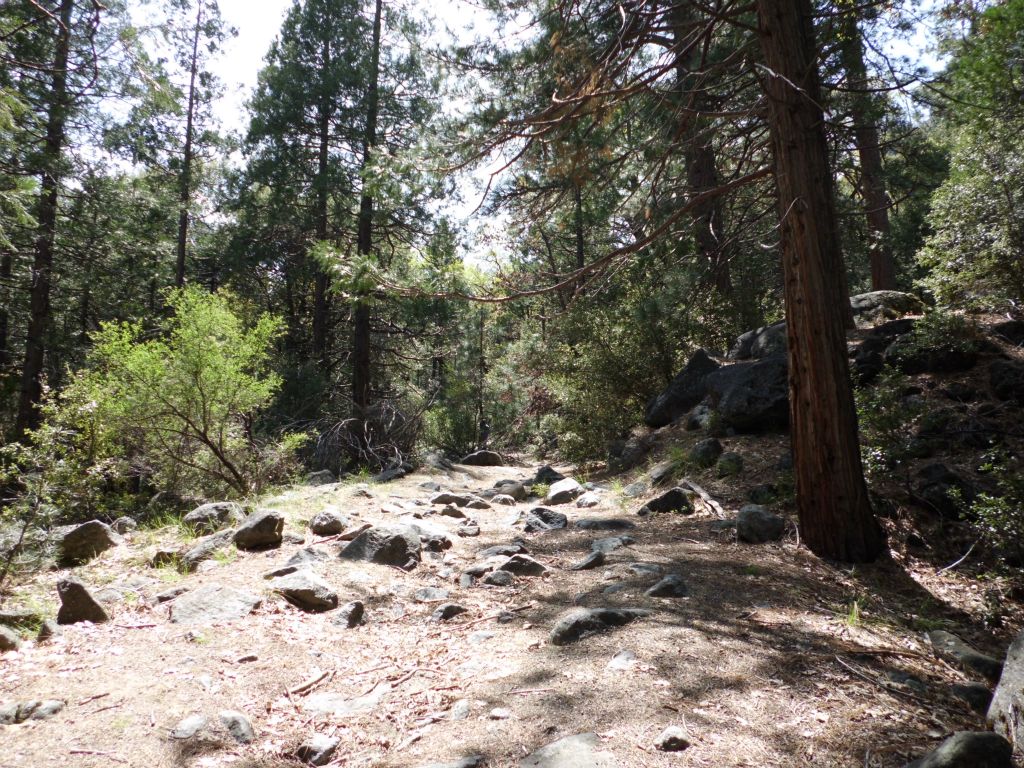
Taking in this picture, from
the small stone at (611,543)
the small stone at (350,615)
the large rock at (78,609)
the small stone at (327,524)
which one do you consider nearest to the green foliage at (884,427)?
the small stone at (611,543)

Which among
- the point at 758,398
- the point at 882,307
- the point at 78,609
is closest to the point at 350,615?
the point at 78,609

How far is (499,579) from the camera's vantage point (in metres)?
4.44

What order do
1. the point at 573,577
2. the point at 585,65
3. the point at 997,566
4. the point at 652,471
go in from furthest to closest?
1. the point at 652,471
2. the point at 585,65
3. the point at 573,577
4. the point at 997,566

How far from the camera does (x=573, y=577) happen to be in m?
4.39

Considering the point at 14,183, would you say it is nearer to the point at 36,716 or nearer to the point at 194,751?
the point at 36,716

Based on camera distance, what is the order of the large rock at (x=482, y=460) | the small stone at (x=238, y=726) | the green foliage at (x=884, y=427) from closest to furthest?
the small stone at (x=238, y=726), the green foliage at (x=884, y=427), the large rock at (x=482, y=460)

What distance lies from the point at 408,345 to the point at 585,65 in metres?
11.7

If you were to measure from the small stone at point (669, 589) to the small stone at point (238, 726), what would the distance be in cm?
234

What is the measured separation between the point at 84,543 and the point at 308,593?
9.37ft

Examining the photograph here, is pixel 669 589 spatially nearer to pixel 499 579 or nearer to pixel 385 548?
pixel 499 579

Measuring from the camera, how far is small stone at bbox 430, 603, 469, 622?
383cm

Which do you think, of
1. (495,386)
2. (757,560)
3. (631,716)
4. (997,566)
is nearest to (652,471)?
(757,560)

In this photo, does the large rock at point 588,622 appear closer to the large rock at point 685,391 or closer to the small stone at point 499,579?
the small stone at point 499,579

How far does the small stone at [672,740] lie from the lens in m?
2.20
